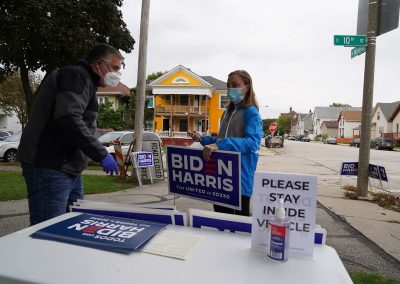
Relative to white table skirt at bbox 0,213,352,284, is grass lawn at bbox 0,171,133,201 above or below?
below

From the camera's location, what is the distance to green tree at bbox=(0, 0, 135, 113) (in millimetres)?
10555

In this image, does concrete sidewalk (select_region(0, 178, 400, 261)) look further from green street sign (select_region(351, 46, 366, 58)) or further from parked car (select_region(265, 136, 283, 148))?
parked car (select_region(265, 136, 283, 148))

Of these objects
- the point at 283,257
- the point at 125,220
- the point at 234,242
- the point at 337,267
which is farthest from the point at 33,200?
the point at 337,267

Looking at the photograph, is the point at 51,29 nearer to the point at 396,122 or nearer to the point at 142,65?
the point at 142,65

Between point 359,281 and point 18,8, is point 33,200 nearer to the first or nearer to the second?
point 359,281

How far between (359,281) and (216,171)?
186 centimetres

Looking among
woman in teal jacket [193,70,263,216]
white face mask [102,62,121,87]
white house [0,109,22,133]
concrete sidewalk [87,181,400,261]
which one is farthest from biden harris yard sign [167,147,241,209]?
white house [0,109,22,133]

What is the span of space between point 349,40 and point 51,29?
28.4ft

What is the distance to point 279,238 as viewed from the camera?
1.54 metres

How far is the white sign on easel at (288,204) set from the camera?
5.49 ft

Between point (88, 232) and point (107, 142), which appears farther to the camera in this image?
point (107, 142)

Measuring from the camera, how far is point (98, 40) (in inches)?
492

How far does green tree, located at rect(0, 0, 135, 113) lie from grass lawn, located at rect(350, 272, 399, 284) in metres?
10.6

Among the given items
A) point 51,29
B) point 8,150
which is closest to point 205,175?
point 51,29
